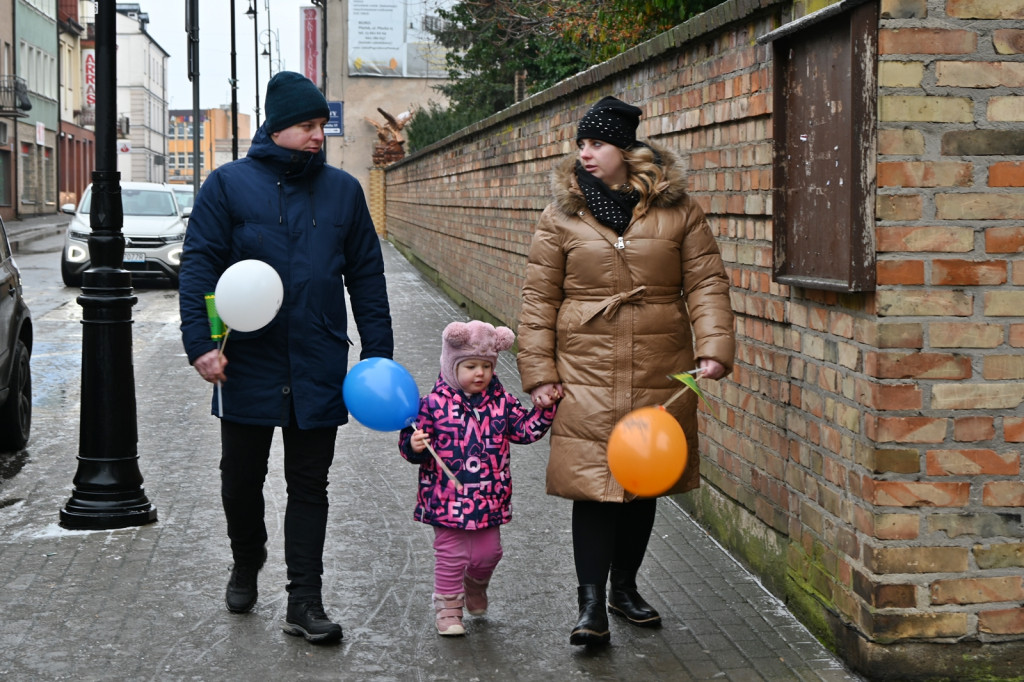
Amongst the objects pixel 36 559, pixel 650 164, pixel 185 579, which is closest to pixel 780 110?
pixel 650 164

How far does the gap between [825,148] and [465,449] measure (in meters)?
1.54

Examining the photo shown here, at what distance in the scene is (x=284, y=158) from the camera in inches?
182

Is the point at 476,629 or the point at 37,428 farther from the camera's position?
the point at 37,428

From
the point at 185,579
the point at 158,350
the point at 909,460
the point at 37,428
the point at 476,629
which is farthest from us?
the point at 158,350

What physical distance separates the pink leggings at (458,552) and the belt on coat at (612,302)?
0.80 metres

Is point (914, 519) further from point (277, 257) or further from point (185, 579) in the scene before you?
point (185, 579)

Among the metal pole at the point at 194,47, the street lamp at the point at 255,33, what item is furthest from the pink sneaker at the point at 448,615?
the street lamp at the point at 255,33

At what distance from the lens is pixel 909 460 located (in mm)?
4098

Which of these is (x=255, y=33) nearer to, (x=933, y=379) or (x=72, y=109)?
(x=72, y=109)

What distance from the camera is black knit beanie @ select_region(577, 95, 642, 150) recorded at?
176 inches

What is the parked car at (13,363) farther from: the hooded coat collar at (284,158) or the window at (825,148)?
the window at (825,148)

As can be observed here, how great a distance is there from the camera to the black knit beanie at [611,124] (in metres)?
4.48

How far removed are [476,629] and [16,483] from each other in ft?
11.5

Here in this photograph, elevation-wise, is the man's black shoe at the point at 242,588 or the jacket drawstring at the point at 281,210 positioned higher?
the jacket drawstring at the point at 281,210
